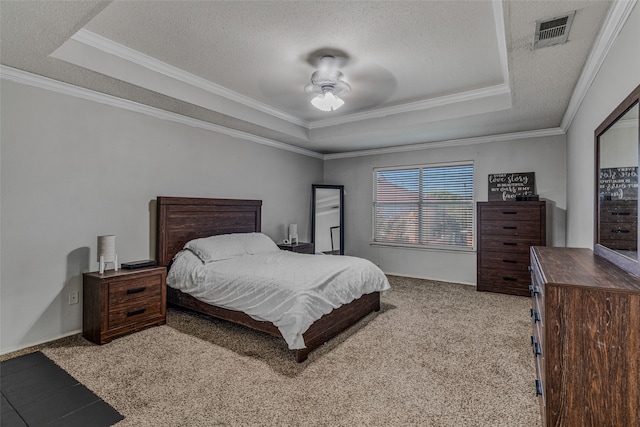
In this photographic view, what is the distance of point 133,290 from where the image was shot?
118 inches

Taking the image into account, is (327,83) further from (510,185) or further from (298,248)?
(510,185)

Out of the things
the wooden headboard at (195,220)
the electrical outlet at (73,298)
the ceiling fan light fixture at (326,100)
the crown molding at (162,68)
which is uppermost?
the crown molding at (162,68)

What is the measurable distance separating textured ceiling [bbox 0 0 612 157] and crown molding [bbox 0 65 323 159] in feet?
0.30

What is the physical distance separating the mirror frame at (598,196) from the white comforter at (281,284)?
1.90 m

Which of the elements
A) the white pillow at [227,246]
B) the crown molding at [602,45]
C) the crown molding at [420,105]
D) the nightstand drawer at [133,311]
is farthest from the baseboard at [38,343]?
the crown molding at [602,45]

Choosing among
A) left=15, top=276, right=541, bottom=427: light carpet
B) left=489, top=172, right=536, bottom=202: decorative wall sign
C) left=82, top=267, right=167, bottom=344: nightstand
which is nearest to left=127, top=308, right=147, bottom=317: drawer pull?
left=82, top=267, right=167, bottom=344: nightstand

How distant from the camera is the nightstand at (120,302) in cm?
279

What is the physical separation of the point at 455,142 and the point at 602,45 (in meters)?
2.96

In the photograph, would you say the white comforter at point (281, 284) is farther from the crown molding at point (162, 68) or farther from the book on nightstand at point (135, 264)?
the crown molding at point (162, 68)

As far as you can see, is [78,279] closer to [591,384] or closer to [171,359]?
[171,359]

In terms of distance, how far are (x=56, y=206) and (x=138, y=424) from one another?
2182 millimetres

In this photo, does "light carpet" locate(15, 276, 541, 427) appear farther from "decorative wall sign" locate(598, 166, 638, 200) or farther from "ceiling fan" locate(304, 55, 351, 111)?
"ceiling fan" locate(304, 55, 351, 111)

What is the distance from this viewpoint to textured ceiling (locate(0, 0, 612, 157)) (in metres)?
2.11

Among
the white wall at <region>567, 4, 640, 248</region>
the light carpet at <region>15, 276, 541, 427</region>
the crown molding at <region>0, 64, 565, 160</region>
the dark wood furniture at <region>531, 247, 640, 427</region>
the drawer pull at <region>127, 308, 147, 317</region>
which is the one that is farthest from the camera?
the drawer pull at <region>127, 308, 147, 317</region>
